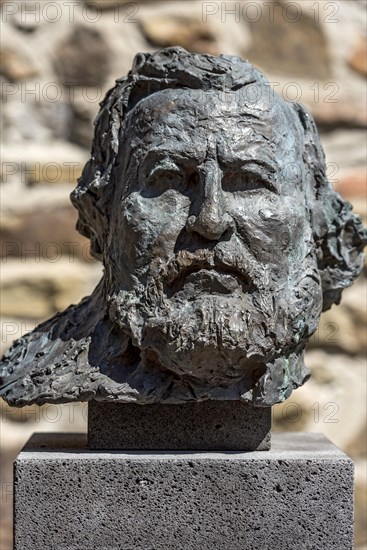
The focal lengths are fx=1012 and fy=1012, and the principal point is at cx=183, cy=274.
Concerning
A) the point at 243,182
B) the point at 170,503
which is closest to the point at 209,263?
the point at 243,182

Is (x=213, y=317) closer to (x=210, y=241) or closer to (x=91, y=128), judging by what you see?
(x=210, y=241)

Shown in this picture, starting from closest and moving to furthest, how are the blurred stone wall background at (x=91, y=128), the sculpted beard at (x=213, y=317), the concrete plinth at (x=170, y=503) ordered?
the sculpted beard at (x=213, y=317)
the concrete plinth at (x=170, y=503)
the blurred stone wall background at (x=91, y=128)

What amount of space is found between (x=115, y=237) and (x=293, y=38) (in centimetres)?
123

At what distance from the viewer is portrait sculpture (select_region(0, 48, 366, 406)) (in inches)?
64.9

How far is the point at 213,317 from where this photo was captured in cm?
163

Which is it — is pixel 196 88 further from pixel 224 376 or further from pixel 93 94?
pixel 93 94

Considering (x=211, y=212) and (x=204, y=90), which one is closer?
(x=211, y=212)

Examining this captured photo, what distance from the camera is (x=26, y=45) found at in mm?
2684

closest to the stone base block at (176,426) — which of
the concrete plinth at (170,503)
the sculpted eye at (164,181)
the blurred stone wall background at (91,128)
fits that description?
the concrete plinth at (170,503)

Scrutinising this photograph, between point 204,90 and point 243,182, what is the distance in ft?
0.58

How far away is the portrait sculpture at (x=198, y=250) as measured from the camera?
1649mm

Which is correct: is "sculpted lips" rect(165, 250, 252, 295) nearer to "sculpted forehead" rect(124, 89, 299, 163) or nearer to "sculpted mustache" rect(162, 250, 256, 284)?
"sculpted mustache" rect(162, 250, 256, 284)

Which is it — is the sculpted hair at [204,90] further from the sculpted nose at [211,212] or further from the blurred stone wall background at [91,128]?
the blurred stone wall background at [91,128]

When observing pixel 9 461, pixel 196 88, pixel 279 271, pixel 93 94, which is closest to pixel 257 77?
pixel 196 88
